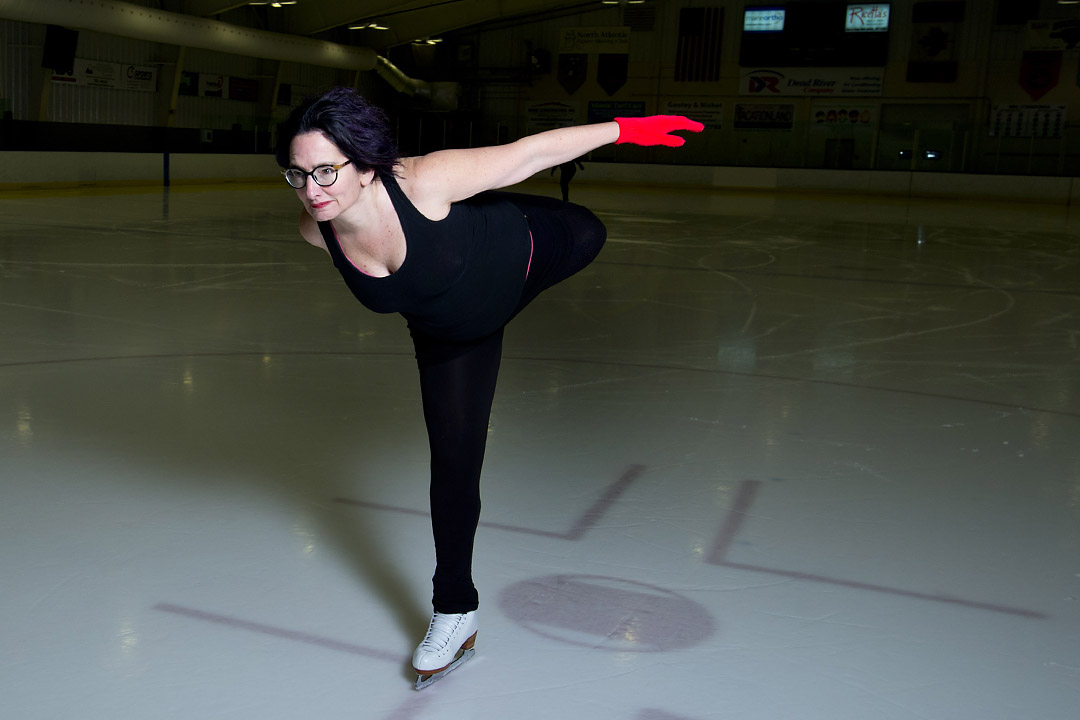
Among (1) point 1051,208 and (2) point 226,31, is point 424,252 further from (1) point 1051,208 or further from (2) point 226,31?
(1) point 1051,208

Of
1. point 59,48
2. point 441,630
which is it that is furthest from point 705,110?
point 441,630

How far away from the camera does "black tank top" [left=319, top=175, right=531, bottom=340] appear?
2.04 metres

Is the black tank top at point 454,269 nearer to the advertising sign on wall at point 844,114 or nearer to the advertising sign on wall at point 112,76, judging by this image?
the advertising sign on wall at point 112,76

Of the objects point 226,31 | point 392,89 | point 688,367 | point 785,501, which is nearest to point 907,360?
point 688,367

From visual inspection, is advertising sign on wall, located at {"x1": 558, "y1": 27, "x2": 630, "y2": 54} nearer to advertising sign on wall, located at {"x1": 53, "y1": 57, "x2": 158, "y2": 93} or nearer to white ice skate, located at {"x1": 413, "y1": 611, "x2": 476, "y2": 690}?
advertising sign on wall, located at {"x1": 53, "y1": 57, "x2": 158, "y2": 93}

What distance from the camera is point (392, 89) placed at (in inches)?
1270

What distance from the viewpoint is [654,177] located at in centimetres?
2784

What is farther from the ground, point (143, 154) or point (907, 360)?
point (143, 154)

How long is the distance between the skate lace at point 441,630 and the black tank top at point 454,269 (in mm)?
652

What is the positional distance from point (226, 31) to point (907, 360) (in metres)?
19.6

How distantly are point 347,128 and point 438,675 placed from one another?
1202 mm

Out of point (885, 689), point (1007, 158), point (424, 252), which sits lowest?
point (885, 689)

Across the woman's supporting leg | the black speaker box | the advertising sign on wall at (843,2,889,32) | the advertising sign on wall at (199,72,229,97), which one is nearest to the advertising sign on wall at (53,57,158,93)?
the black speaker box

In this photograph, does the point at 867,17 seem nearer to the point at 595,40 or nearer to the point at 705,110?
the point at 705,110
